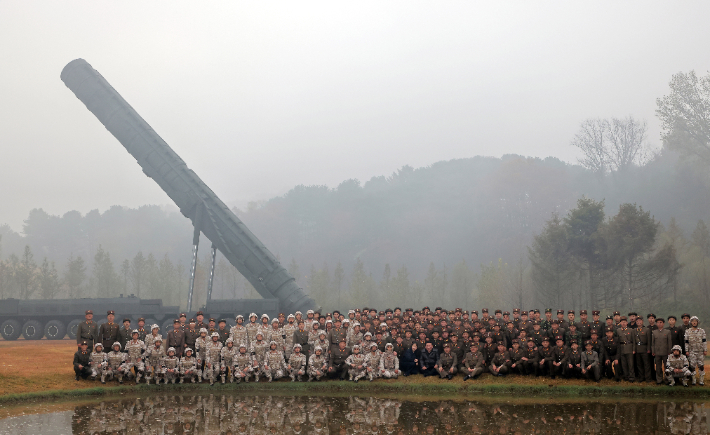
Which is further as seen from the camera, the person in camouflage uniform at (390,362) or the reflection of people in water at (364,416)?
the person in camouflage uniform at (390,362)

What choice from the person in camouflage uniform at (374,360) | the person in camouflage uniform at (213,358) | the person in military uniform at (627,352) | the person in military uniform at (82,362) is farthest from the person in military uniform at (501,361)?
the person in military uniform at (82,362)

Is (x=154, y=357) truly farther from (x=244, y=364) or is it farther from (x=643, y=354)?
(x=643, y=354)

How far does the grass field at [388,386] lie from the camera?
1259 cm

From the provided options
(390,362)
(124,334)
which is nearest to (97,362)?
(124,334)

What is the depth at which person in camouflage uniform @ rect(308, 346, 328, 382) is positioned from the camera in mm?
14016

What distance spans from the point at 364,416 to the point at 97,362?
7054mm

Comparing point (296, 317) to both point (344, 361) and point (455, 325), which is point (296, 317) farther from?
point (455, 325)

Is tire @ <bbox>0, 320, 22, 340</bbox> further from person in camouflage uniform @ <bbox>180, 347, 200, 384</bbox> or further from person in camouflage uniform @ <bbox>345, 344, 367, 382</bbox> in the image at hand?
person in camouflage uniform @ <bbox>345, 344, 367, 382</bbox>

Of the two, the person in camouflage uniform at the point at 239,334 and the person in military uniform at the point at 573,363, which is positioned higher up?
the person in camouflage uniform at the point at 239,334

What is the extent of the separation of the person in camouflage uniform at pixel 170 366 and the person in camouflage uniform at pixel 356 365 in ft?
13.2

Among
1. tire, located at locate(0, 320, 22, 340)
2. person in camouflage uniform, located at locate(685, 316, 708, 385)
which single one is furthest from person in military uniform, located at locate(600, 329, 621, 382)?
tire, located at locate(0, 320, 22, 340)

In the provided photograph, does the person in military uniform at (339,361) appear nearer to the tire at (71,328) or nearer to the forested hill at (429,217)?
the tire at (71,328)

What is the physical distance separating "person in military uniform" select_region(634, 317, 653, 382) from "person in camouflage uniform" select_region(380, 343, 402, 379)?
5.56 m

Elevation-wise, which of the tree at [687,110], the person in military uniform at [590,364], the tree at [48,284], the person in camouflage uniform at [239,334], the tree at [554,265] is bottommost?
the person in military uniform at [590,364]
